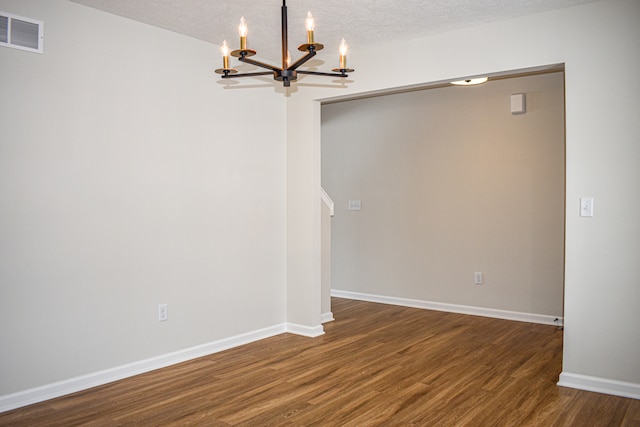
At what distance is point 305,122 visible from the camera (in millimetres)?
4582

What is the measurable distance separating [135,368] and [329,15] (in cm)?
280

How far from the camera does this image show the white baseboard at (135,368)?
9.56ft

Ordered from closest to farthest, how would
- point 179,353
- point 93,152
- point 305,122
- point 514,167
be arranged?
point 93,152 → point 179,353 → point 305,122 → point 514,167

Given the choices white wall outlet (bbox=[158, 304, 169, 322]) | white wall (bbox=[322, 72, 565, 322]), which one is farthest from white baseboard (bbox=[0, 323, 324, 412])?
white wall (bbox=[322, 72, 565, 322])

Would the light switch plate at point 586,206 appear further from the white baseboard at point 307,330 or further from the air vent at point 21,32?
the air vent at point 21,32

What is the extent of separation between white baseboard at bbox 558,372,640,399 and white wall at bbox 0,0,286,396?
250 centimetres

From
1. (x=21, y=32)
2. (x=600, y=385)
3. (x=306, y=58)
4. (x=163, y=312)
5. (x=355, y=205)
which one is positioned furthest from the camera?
(x=355, y=205)

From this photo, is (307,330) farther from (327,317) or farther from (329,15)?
(329,15)

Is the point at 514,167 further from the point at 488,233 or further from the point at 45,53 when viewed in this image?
the point at 45,53

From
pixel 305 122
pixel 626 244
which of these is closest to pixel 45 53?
pixel 305 122

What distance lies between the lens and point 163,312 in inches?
144

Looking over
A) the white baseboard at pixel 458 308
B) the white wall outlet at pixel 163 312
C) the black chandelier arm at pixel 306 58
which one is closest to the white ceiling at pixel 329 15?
the black chandelier arm at pixel 306 58

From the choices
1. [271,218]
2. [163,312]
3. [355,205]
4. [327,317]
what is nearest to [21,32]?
[163,312]

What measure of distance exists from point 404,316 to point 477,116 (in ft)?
7.46
